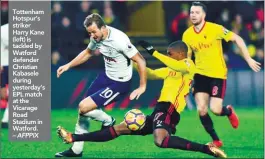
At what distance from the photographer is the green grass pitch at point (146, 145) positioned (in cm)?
1284

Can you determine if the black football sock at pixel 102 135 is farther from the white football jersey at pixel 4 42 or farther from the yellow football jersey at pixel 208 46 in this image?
the white football jersey at pixel 4 42

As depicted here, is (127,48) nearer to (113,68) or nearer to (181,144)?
(113,68)

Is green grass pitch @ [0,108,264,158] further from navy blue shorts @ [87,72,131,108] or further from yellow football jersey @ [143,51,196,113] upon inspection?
yellow football jersey @ [143,51,196,113]

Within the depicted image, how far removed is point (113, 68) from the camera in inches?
472

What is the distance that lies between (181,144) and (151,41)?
10.2m

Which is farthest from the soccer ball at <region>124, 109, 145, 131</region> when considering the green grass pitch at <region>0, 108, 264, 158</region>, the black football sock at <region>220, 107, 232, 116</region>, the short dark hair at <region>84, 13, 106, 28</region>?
the black football sock at <region>220, 107, 232, 116</region>

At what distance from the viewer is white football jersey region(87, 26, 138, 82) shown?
38.4 feet

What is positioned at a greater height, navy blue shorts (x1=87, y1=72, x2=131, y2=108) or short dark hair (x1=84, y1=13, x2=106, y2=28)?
short dark hair (x1=84, y1=13, x2=106, y2=28)

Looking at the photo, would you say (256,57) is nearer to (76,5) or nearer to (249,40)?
(249,40)

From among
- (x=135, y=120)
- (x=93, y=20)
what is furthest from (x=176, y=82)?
(x=93, y=20)

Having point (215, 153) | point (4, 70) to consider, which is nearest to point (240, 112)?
point (4, 70)

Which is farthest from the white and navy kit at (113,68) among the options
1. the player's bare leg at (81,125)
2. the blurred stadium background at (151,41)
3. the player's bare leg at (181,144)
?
the blurred stadium background at (151,41)

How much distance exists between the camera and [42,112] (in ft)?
43.6

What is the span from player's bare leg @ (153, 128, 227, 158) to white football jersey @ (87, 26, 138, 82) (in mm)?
899
